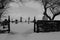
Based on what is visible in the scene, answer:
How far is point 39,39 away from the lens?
18.1 feet

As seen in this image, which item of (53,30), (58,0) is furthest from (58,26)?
(58,0)

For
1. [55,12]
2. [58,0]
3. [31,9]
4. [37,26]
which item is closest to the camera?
[37,26]

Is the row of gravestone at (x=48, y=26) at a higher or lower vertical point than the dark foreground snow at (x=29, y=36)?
higher

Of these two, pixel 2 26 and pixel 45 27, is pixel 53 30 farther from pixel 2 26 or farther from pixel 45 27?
pixel 2 26

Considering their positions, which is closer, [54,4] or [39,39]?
[39,39]

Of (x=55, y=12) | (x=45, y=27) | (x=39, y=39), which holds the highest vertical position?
(x=55, y=12)

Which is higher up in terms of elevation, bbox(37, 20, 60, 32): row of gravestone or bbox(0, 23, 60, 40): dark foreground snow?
bbox(37, 20, 60, 32): row of gravestone

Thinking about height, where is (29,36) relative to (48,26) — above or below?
below

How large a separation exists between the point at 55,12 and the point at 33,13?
25.9 ft

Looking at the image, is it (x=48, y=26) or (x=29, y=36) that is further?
(x=48, y=26)

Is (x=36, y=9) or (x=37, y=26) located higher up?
(x=36, y=9)

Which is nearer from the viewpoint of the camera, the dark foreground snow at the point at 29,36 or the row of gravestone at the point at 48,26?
the dark foreground snow at the point at 29,36

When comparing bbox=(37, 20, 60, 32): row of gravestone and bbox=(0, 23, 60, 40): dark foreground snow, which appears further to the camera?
bbox=(37, 20, 60, 32): row of gravestone

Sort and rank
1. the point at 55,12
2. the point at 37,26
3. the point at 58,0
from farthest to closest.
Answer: the point at 55,12
the point at 58,0
the point at 37,26
